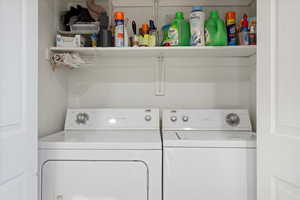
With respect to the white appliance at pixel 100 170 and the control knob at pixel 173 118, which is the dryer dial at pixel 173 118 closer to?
the control knob at pixel 173 118

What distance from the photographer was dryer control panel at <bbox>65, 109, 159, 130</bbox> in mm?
1951

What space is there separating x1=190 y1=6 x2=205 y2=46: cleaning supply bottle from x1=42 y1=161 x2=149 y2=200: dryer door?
1000mm

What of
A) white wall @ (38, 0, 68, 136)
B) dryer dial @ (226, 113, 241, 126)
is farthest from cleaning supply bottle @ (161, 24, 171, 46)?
white wall @ (38, 0, 68, 136)

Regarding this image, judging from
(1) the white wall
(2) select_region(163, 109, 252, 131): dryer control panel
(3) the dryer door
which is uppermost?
(1) the white wall

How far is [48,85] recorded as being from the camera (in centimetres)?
176

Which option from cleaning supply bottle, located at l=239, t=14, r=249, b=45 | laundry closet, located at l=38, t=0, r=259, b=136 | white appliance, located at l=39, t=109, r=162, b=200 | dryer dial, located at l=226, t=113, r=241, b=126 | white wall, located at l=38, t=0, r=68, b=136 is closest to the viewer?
white appliance, located at l=39, t=109, r=162, b=200

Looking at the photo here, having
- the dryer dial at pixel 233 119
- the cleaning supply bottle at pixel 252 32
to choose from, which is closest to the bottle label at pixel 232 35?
the cleaning supply bottle at pixel 252 32

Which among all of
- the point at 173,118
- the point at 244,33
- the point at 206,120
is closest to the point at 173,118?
the point at 173,118

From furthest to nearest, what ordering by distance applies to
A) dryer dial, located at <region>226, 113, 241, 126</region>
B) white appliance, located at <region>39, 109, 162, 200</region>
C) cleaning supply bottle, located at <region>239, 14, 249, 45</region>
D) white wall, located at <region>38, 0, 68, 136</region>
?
dryer dial, located at <region>226, 113, 241, 126</region> < cleaning supply bottle, located at <region>239, 14, 249, 45</region> < white wall, located at <region>38, 0, 68, 136</region> < white appliance, located at <region>39, 109, 162, 200</region>

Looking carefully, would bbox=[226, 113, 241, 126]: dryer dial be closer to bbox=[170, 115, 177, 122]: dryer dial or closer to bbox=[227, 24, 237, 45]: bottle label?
bbox=[170, 115, 177, 122]: dryer dial

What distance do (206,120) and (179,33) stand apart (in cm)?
75

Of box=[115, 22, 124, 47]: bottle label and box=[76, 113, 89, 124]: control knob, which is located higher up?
box=[115, 22, 124, 47]: bottle label

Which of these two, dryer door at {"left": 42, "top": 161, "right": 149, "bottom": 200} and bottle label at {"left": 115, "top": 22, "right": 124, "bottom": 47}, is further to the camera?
bottle label at {"left": 115, "top": 22, "right": 124, "bottom": 47}
